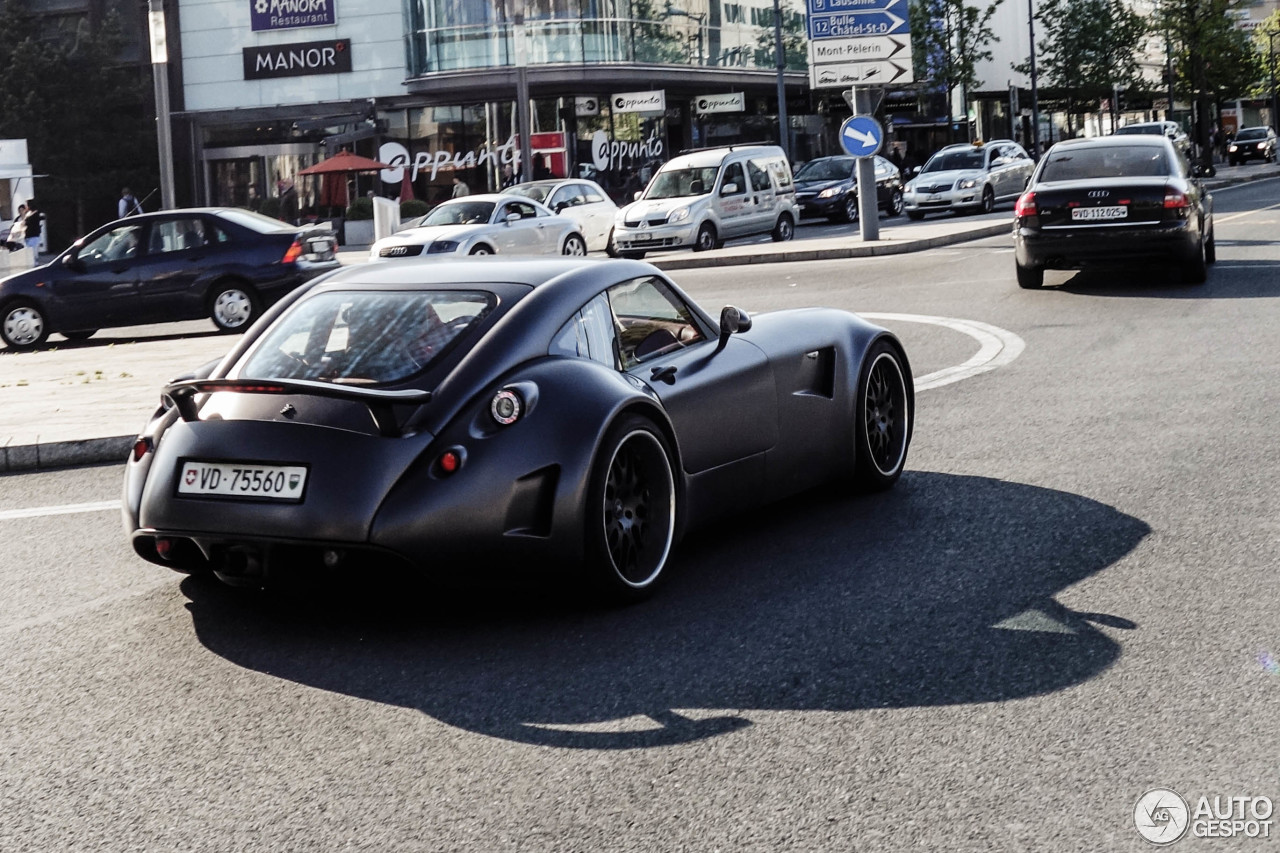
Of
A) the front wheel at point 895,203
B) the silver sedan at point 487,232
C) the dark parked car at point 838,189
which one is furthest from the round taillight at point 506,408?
the front wheel at point 895,203

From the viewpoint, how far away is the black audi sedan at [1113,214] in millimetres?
16484

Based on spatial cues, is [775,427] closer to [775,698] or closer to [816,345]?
[816,345]

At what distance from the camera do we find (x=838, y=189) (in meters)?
39.7

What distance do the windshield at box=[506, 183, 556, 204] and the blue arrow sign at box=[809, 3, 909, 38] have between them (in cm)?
571

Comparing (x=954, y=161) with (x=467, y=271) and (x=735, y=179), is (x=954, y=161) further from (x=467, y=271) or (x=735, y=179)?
(x=467, y=271)

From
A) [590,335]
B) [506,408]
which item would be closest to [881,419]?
[590,335]

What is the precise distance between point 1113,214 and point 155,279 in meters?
10.2

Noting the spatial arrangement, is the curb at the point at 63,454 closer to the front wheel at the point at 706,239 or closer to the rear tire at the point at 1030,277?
the rear tire at the point at 1030,277

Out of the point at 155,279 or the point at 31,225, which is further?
the point at 31,225

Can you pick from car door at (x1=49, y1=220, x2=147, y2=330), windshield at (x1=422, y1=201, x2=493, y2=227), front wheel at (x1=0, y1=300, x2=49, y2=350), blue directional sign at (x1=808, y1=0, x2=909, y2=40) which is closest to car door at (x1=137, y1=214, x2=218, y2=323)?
car door at (x1=49, y1=220, x2=147, y2=330)

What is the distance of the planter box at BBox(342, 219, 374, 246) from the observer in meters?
45.2

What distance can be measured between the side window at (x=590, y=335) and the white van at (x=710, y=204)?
23.8 metres

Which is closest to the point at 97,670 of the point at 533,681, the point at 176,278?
the point at 533,681

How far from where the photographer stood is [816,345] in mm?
7086
